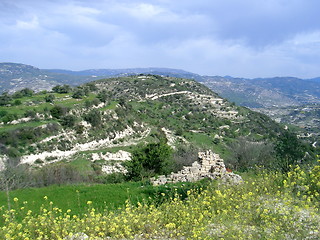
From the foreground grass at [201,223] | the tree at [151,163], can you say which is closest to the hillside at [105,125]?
the tree at [151,163]

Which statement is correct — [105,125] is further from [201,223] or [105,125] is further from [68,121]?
[201,223]

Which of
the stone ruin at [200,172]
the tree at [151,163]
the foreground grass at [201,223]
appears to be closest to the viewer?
the foreground grass at [201,223]

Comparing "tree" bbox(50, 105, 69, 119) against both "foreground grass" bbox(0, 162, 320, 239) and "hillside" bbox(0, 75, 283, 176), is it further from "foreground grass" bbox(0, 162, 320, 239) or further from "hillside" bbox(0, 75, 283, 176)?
"foreground grass" bbox(0, 162, 320, 239)

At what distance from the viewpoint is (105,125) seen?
155 feet

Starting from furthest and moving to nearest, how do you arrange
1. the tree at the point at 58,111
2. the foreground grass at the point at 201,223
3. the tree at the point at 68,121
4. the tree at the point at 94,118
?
the tree at the point at 94,118 → the tree at the point at 58,111 → the tree at the point at 68,121 → the foreground grass at the point at 201,223

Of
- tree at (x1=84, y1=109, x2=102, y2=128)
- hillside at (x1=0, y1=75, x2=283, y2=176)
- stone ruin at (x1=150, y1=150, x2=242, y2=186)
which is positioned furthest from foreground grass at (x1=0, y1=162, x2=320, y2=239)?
tree at (x1=84, y1=109, x2=102, y2=128)

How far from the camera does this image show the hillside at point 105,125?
36500mm

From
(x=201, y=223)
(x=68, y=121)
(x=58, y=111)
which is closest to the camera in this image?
(x=201, y=223)

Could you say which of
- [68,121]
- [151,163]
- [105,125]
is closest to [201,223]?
[151,163]

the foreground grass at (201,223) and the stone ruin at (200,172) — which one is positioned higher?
the foreground grass at (201,223)

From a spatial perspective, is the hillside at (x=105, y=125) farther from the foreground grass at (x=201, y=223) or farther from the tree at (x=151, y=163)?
the foreground grass at (x=201, y=223)

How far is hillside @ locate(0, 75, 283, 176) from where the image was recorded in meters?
36.5

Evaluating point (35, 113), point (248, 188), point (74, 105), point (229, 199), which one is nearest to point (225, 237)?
point (229, 199)

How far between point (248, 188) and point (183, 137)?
45.8m
